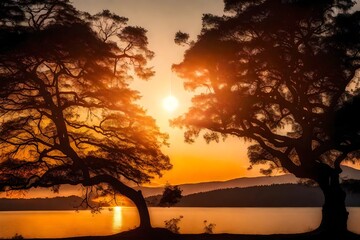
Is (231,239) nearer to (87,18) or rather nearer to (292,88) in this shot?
(292,88)

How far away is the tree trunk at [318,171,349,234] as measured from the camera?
2820 cm

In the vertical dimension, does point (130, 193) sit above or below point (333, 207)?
above

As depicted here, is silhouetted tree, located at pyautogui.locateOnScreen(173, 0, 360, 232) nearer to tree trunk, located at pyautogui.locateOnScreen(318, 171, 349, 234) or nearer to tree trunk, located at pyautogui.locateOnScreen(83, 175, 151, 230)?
tree trunk, located at pyautogui.locateOnScreen(318, 171, 349, 234)

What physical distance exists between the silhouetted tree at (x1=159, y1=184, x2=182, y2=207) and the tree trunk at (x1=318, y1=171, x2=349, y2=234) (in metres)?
9.35

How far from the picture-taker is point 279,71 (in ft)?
88.5

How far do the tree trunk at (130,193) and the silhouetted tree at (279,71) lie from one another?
17.2ft

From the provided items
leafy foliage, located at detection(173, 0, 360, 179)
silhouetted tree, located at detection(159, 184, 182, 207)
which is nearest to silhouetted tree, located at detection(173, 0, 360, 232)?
leafy foliage, located at detection(173, 0, 360, 179)

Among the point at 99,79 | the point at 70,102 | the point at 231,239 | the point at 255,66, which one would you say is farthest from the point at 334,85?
the point at 70,102

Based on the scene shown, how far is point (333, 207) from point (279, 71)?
9164mm

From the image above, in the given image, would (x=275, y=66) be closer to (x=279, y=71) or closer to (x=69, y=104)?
(x=279, y=71)

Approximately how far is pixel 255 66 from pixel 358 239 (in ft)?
36.9

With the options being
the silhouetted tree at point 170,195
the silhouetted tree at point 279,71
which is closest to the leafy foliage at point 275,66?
the silhouetted tree at point 279,71

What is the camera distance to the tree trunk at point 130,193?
27.0 metres

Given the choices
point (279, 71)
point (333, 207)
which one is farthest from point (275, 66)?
point (333, 207)
